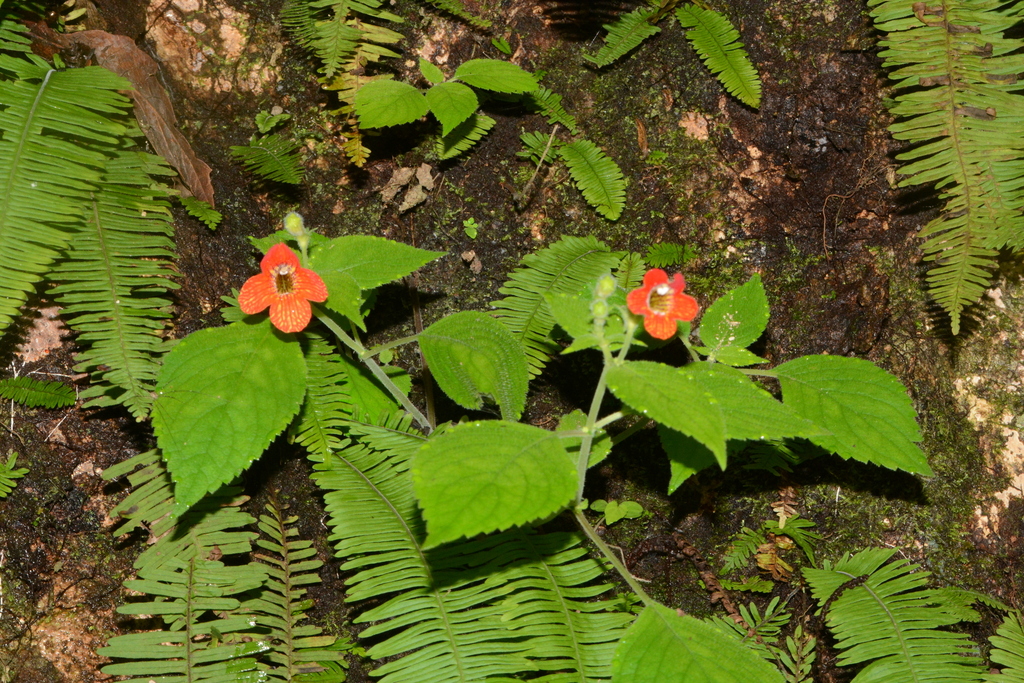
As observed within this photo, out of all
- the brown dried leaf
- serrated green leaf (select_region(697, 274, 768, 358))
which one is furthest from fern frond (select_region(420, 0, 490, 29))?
serrated green leaf (select_region(697, 274, 768, 358))

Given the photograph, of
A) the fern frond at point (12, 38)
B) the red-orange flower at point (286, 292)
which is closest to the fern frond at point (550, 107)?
the red-orange flower at point (286, 292)

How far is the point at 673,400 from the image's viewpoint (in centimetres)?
179

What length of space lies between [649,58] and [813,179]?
0.94 metres

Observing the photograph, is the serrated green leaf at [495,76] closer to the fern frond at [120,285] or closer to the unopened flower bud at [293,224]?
the unopened flower bud at [293,224]

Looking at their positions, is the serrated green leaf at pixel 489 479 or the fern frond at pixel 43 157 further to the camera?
the fern frond at pixel 43 157

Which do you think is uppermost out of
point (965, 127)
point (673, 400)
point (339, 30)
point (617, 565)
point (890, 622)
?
point (339, 30)

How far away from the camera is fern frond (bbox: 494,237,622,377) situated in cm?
282

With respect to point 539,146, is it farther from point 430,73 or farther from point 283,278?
point 283,278

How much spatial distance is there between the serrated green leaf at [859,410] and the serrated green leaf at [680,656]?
709mm

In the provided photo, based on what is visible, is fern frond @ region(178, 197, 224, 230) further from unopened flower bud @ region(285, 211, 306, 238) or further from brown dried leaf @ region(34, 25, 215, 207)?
unopened flower bud @ region(285, 211, 306, 238)

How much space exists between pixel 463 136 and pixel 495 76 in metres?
0.34

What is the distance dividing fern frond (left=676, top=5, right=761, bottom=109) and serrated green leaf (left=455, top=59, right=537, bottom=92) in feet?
2.53

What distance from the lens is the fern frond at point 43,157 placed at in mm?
2408

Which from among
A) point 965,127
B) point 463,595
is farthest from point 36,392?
point 965,127
